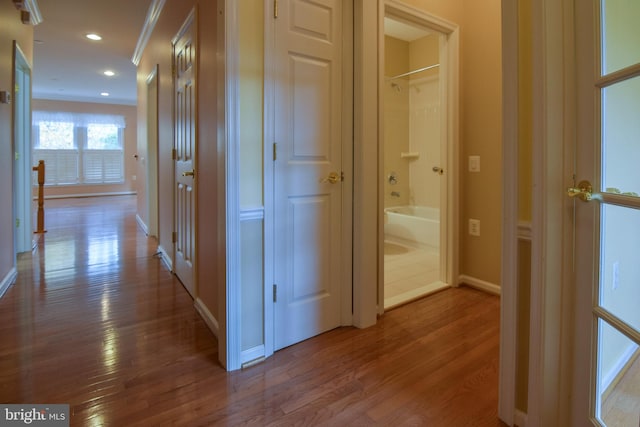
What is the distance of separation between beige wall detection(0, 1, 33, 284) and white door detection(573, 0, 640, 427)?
373 centimetres

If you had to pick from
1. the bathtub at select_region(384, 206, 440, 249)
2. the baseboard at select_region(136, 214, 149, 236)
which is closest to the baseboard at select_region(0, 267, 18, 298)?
the baseboard at select_region(136, 214, 149, 236)

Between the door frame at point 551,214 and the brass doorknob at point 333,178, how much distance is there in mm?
1101

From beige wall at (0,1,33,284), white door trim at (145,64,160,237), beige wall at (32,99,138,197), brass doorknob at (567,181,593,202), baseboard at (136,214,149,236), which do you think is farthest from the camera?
beige wall at (32,99,138,197)

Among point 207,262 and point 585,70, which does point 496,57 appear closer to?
point 585,70

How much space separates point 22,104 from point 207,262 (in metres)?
3.24

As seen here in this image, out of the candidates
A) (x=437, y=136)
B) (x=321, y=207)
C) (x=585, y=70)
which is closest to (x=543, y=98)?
(x=585, y=70)

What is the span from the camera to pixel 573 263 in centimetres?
119

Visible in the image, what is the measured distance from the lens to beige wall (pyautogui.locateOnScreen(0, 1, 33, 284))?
2.87 metres

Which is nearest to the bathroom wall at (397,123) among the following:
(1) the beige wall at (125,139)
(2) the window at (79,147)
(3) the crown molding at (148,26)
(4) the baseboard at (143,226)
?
(3) the crown molding at (148,26)

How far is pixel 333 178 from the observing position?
2.15m

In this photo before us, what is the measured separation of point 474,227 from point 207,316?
218 centimetres

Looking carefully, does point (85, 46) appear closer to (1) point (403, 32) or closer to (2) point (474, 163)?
(1) point (403, 32)

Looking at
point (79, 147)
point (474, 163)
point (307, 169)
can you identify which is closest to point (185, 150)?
point (307, 169)

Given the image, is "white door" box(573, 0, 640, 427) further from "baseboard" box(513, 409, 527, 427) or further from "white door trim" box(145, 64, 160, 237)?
"white door trim" box(145, 64, 160, 237)
